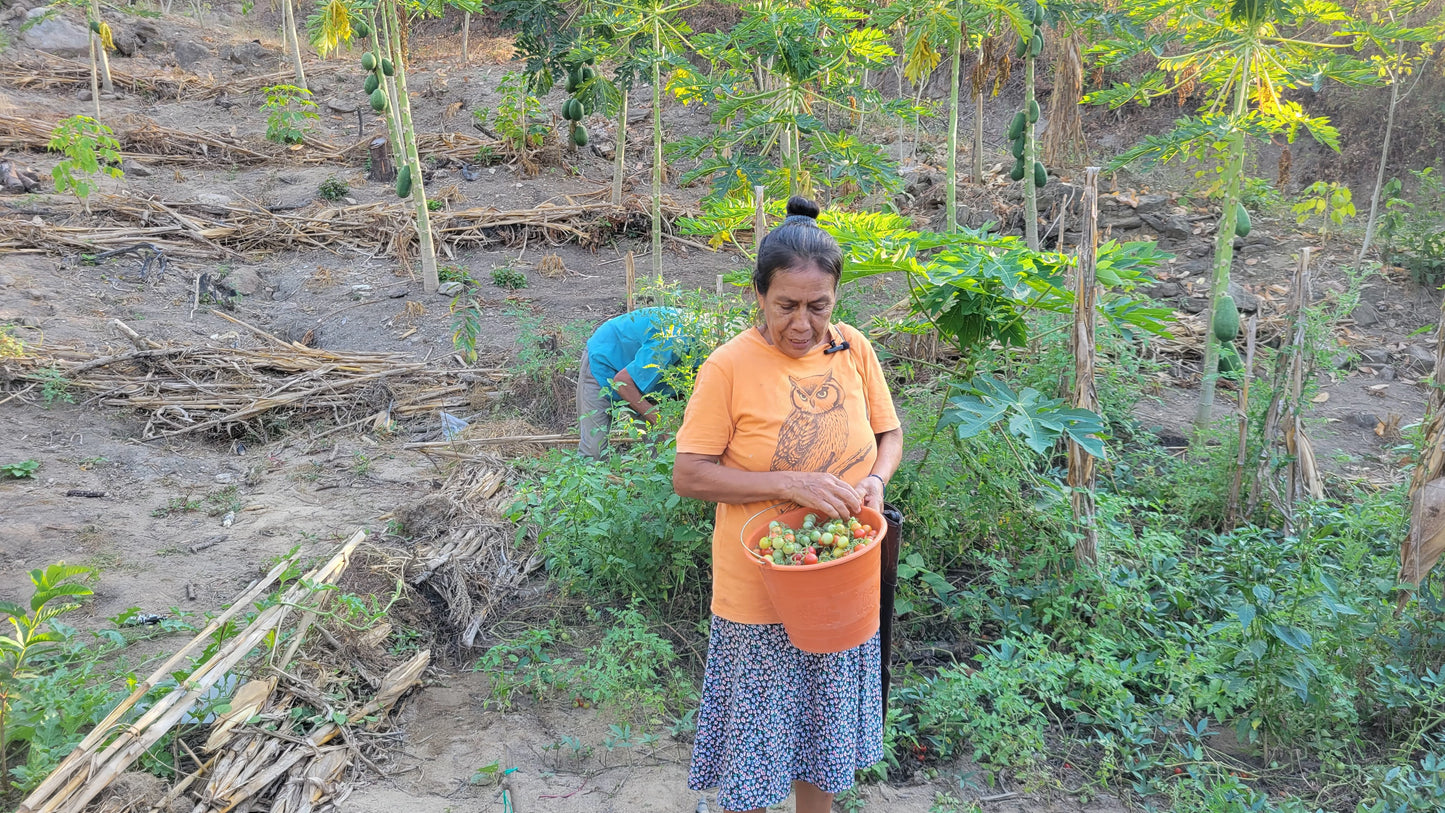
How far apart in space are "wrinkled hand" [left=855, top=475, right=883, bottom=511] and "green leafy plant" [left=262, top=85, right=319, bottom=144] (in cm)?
1428

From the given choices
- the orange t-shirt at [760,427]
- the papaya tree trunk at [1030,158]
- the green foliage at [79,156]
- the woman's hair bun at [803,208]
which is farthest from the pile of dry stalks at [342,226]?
the orange t-shirt at [760,427]

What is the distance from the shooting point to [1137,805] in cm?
272

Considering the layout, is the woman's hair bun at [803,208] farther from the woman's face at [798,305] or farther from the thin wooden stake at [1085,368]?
the thin wooden stake at [1085,368]

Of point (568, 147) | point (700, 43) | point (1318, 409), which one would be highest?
point (700, 43)

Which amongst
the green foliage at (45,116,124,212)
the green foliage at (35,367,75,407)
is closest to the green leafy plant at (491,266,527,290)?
the green foliage at (35,367,75,407)

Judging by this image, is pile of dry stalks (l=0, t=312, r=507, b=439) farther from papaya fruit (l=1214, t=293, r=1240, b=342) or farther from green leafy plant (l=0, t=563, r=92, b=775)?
papaya fruit (l=1214, t=293, r=1240, b=342)

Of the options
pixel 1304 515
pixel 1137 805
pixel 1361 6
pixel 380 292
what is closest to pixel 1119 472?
pixel 1304 515

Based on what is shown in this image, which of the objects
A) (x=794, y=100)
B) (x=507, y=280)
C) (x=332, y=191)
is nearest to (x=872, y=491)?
(x=794, y=100)

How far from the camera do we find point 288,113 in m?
14.0

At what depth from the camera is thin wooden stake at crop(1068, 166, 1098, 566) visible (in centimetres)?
312

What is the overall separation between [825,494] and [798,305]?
1.43 feet

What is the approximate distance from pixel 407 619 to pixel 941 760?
227 cm

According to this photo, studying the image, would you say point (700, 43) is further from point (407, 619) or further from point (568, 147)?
point (568, 147)

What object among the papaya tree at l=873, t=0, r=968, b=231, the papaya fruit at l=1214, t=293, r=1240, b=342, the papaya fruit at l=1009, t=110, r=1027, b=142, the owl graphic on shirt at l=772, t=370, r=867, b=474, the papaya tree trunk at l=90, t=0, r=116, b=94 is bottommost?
the papaya fruit at l=1214, t=293, r=1240, b=342
